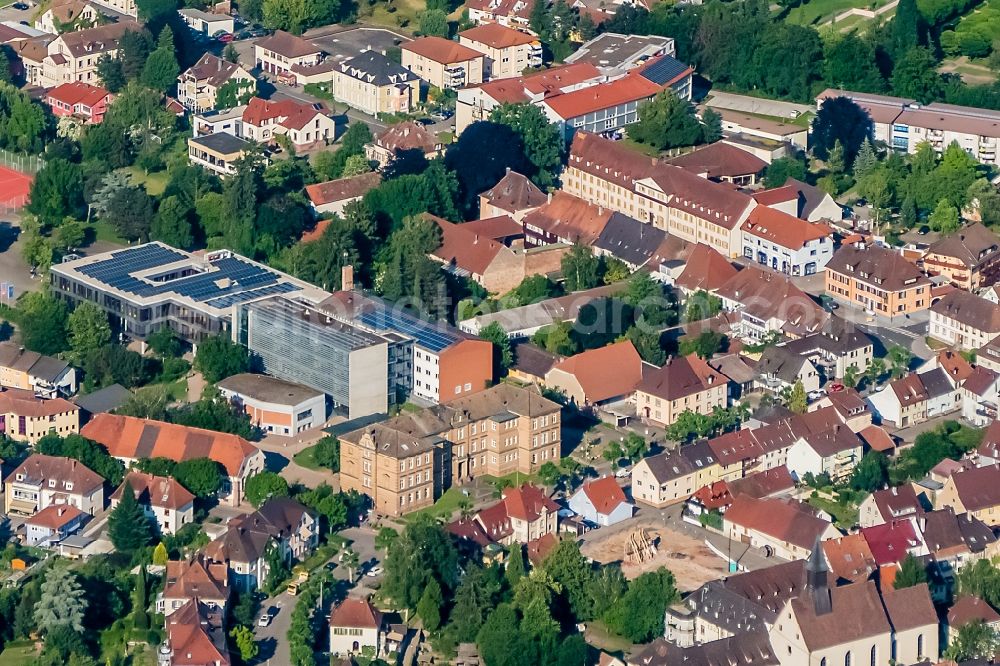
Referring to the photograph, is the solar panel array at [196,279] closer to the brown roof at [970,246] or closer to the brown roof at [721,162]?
the brown roof at [721,162]

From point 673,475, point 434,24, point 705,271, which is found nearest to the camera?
point 673,475

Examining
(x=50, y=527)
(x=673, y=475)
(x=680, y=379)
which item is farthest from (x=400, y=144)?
(x=50, y=527)

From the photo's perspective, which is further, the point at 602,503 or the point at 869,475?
the point at 869,475

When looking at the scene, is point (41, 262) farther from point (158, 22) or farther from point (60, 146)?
point (158, 22)

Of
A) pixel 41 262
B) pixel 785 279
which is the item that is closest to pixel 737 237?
pixel 785 279

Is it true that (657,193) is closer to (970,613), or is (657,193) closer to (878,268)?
(878,268)

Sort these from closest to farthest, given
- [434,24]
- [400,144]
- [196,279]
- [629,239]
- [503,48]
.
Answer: [196,279], [629,239], [400,144], [503,48], [434,24]
